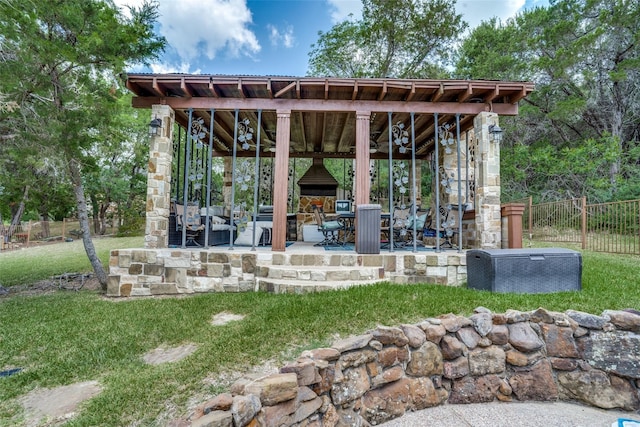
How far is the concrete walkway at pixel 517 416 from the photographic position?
7.64 ft

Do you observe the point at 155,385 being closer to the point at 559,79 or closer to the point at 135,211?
the point at 559,79

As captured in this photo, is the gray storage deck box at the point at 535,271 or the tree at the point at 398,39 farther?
the tree at the point at 398,39

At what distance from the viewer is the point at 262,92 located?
5.00 m

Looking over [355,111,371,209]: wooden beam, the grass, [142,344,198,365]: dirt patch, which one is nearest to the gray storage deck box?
the grass

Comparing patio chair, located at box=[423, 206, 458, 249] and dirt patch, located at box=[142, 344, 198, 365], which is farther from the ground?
patio chair, located at box=[423, 206, 458, 249]

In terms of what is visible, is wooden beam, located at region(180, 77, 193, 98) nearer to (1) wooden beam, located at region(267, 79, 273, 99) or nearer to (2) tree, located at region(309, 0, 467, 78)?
(1) wooden beam, located at region(267, 79, 273, 99)

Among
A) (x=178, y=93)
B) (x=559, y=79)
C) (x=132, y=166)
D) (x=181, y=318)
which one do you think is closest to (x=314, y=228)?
(x=178, y=93)

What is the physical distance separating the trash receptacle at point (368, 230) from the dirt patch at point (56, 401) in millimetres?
3299

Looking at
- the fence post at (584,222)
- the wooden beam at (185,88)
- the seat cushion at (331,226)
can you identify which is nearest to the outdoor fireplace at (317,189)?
the seat cushion at (331,226)

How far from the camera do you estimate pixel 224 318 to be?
3.32 m

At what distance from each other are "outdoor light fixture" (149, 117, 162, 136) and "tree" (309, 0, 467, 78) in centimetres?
997

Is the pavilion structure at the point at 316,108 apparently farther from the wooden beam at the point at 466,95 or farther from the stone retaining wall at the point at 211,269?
the stone retaining wall at the point at 211,269

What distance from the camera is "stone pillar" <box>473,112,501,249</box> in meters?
4.93

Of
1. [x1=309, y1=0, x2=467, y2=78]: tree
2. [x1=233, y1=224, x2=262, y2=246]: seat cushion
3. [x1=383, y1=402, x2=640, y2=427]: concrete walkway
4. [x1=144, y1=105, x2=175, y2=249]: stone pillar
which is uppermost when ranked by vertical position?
[x1=309, y1=0, x2=467, y2=78]: tree
